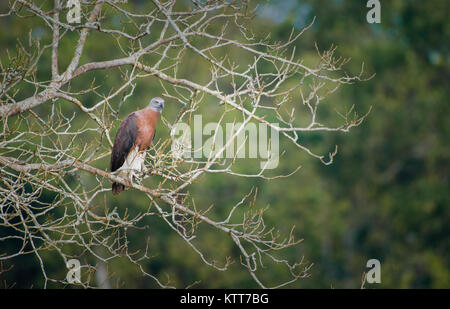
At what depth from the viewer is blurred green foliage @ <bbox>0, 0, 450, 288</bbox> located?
17.3 meters

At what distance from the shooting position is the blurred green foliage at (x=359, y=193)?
17.3 m

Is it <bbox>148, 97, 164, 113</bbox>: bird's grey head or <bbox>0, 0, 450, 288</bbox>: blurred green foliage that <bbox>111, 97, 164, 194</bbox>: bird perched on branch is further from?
<bbox>0, 0, 450, 288</bbox>: blurred green foliage

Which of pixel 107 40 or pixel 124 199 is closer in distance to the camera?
pixel 124 199

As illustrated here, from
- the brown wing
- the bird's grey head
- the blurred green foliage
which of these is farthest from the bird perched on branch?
the blurred green foliage

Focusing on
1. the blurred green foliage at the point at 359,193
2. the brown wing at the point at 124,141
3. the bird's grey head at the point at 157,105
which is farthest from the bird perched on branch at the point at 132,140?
the blurred green foliage at the point at 359,193

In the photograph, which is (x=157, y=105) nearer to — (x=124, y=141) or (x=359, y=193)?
(x=124, y=141)

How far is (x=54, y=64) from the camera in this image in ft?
18.0

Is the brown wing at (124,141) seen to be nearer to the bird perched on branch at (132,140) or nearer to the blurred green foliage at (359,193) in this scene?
the bird perched on branch at (132,140)
